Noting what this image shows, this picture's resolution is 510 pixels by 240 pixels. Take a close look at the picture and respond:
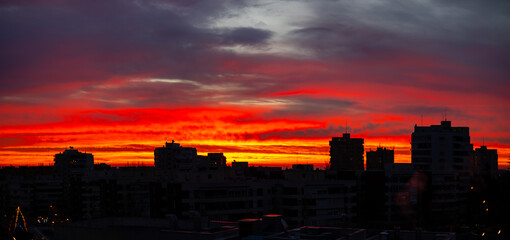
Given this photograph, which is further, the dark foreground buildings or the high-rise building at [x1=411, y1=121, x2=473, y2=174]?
the high-rise building at [x1=411, y1=121, x2=473, y2=174]

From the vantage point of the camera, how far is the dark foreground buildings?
53.3 metres

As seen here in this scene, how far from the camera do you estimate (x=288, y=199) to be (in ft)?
314

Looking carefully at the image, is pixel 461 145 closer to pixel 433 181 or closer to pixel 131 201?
pixel 433 181

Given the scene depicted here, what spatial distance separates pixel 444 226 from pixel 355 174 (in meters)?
20.8

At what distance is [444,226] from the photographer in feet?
363

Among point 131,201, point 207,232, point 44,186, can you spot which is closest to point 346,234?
point 207,232

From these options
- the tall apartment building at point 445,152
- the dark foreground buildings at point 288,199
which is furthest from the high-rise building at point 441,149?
the dark foreground buildings at point 288,199

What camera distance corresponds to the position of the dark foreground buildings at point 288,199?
53.3 metres

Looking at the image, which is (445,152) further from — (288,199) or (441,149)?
(288,199)

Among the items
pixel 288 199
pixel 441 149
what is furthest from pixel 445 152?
pixel 288 199

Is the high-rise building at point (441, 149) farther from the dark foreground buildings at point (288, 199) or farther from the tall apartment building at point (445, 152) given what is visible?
the dark foreground buildings at point (288, 199)

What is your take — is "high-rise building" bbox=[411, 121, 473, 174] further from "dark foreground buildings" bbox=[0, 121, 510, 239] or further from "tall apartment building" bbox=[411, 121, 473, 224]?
"dark foreground buildings" bbox=[0, 121, 510, 239]

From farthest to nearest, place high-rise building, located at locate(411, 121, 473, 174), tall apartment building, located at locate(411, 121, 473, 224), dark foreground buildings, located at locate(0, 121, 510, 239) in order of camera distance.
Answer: high-rise building, located at locate(411, 121, 473, 174), tall apartment building, located at locate(411, 121, 473, 224), dark foreground buildings, located at locate(0, 121, 510, 239)

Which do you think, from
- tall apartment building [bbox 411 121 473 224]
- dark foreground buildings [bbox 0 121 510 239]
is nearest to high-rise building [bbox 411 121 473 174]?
tall apartment building [bbox 411 121 473 224]
